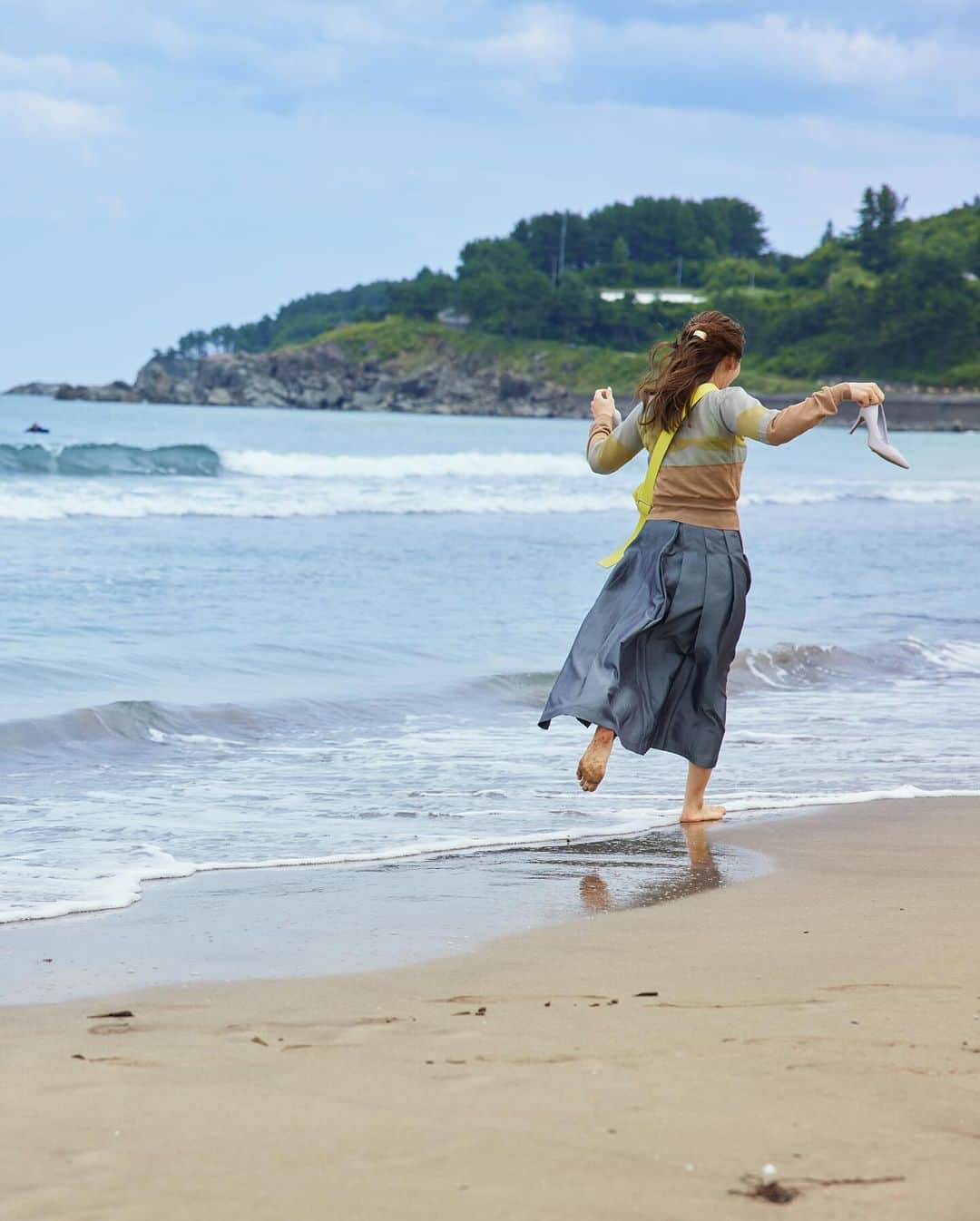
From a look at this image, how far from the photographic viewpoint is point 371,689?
27.1 feet

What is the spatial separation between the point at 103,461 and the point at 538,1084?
28401mm

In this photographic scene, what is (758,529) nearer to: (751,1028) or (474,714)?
(474,714)

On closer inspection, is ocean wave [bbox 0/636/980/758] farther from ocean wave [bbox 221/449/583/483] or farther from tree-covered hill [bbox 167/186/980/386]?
tree-covered hill [bbox 167/186/980/386]

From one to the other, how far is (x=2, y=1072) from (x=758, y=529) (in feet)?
61.8

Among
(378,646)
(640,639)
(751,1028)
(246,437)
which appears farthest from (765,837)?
(246,437)

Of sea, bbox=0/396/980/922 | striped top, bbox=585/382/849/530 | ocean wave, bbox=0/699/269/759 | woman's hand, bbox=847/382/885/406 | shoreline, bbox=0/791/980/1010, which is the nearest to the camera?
shoreline, bbox=0/791/980/1010

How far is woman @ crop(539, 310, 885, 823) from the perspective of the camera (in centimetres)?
497

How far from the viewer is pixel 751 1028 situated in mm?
2840

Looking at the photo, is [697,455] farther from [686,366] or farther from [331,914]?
[331,914]

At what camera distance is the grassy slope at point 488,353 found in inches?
5271

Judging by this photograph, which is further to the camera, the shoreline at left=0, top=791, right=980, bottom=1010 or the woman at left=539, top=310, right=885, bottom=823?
the woman at left=539, top=310, right=885, bottom=823

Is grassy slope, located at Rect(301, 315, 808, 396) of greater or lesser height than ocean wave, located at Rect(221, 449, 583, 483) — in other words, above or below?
above

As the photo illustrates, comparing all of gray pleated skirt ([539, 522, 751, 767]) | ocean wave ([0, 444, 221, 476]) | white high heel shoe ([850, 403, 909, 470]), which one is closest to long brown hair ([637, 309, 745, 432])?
gray pleated skirt ([539, 522, 751, 767])

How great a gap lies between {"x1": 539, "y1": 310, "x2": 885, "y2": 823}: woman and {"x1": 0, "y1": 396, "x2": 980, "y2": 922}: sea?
0.43 metres
